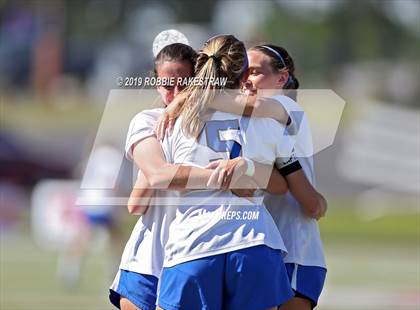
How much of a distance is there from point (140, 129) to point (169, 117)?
0.17 meters

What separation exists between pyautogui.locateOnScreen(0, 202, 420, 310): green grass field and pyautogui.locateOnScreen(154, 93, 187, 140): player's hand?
5519 millimetres

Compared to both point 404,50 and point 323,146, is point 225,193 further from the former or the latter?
point 404,50

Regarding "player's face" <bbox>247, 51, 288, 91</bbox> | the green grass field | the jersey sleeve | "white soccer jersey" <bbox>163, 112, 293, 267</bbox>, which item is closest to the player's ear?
"player's face" <bbox>247, 51, 288, 91</bbox>

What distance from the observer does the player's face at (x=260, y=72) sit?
5.45 m

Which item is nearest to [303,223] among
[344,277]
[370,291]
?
[370,291]

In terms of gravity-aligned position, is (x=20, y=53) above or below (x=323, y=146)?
below

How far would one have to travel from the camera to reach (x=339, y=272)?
43.8ft

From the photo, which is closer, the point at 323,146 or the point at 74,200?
the point at 323,146

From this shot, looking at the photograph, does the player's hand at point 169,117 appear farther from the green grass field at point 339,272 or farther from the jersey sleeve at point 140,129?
the green grass field at point 339,272

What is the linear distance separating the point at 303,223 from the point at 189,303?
34.6 inches

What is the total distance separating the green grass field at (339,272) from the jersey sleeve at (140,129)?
5373mm

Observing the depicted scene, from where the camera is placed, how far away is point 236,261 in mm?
4840

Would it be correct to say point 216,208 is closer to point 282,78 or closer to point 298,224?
point 298,224

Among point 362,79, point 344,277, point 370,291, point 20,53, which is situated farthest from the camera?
point 20,53
